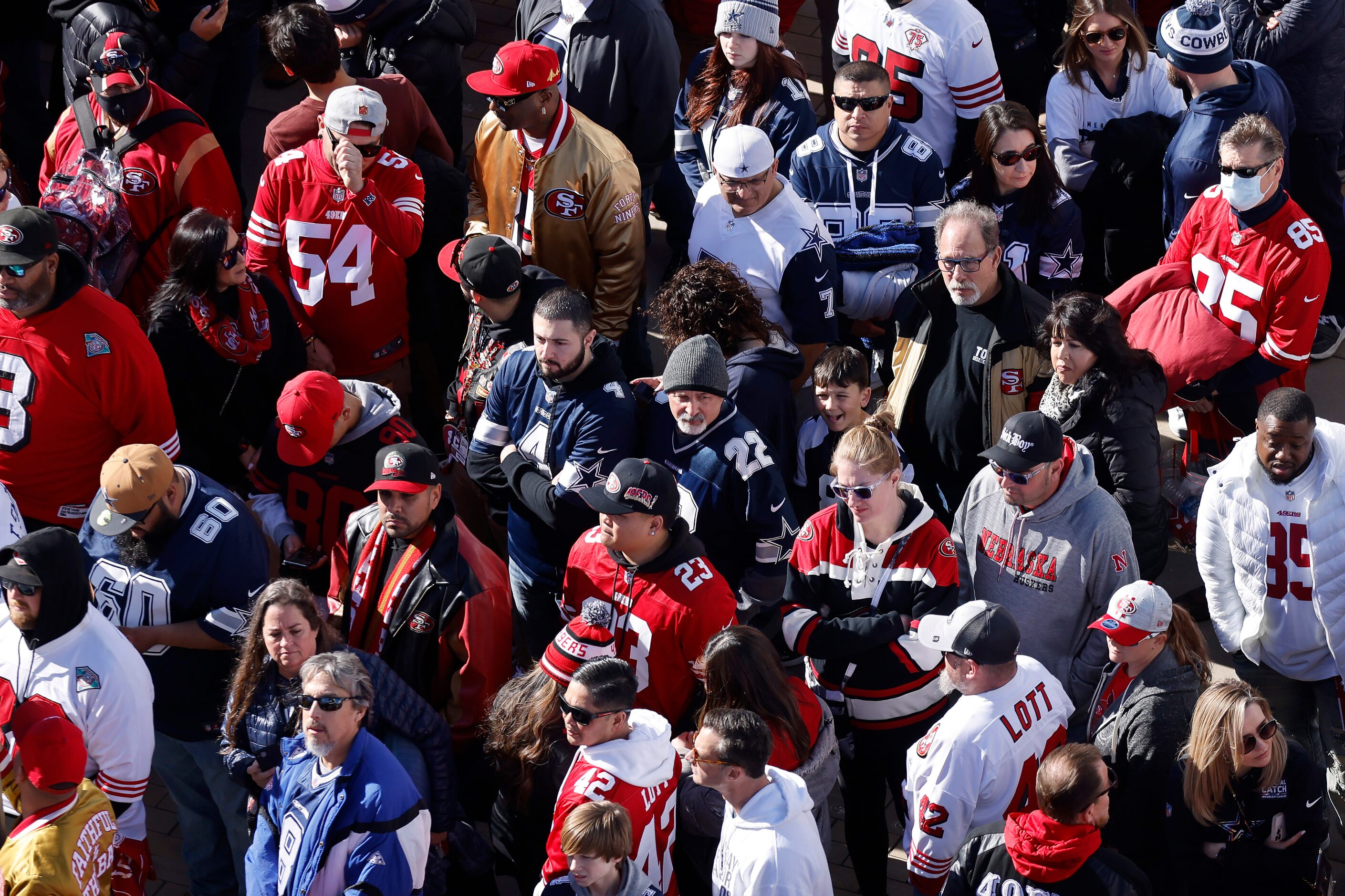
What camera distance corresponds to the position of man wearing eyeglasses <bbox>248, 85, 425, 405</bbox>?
20.2ft

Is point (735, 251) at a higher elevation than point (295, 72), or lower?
lower

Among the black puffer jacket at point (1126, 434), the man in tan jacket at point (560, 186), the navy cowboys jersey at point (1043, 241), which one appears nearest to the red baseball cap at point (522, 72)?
the man in tan jacket at point (560, 186)

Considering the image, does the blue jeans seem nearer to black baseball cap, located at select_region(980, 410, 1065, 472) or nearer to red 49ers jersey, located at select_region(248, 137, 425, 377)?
red 49ers jersey, located at select_region(248, 137, 425, 377)

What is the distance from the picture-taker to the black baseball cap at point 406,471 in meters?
4.99

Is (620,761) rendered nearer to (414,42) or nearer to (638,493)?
(638,493)

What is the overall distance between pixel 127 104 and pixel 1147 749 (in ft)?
15.2

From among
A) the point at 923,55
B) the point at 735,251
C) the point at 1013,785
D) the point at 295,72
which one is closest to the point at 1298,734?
the point at 1013,785

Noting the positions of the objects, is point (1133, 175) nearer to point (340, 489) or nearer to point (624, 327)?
point (624, 327)

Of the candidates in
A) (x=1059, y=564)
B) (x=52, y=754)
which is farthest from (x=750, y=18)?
(x=52, y=754)

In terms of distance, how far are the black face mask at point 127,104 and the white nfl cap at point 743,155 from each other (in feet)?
7.86

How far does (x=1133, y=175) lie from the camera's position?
6988mm

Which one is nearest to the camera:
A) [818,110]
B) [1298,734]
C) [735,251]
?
[1298,734]

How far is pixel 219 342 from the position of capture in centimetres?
595

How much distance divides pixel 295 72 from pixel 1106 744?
164 inches
